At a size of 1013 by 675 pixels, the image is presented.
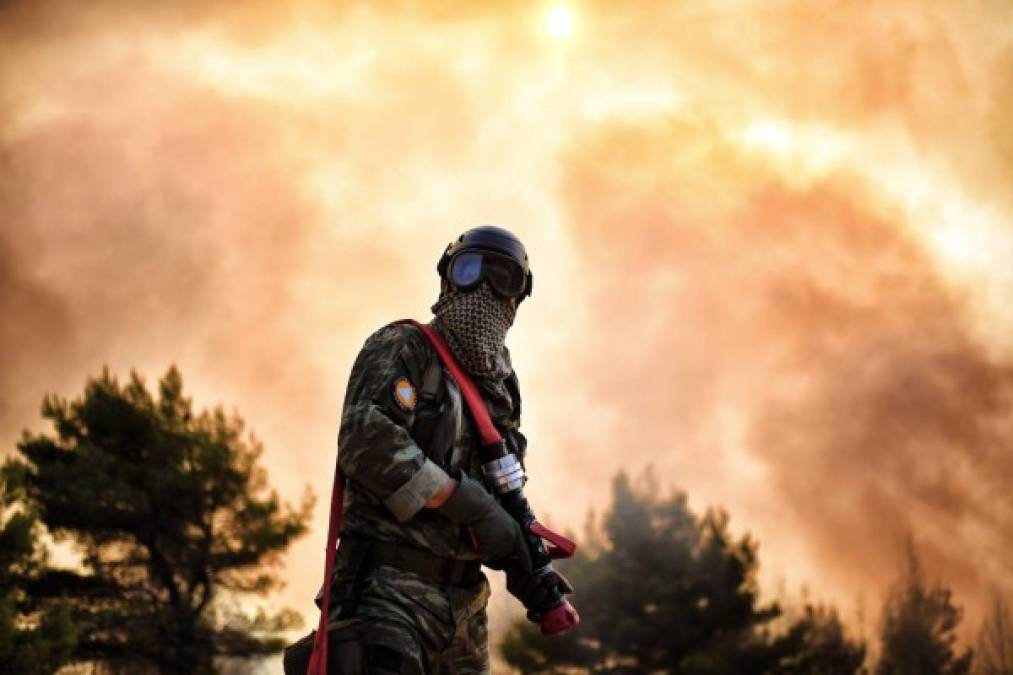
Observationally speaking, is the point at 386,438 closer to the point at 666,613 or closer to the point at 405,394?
the point at 405,394

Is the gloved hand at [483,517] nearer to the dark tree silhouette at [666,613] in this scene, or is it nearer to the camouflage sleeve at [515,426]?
the camouflage sleeve at [515,426]

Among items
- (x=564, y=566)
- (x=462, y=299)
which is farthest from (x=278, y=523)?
(x=462, y=299)

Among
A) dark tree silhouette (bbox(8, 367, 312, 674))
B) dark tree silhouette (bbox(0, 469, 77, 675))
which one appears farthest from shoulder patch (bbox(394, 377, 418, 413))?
dark tree silhouette (bbox(8, 367, 312, 674))

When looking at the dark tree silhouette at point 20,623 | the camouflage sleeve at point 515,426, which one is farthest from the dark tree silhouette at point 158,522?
the camouflage sleeve at point 515,426

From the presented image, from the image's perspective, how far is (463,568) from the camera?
5129mm

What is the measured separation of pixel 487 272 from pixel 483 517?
1.22 metres

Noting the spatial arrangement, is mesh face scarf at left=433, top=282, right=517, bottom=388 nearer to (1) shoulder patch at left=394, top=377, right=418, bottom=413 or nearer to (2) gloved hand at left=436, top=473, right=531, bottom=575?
(1) shoulder patch at left=394, top=377, right=418, bottom=413

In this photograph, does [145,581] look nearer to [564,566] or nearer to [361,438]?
[564,566]

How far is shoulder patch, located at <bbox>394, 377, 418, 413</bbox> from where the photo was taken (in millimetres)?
4934

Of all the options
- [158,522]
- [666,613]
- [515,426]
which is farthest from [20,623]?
[515,426]

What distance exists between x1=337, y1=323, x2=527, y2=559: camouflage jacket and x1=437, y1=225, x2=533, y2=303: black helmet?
16.4 inches

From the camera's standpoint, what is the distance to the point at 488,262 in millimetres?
5551

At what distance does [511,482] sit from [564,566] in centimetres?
3302

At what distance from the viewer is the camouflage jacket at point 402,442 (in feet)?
15.6
